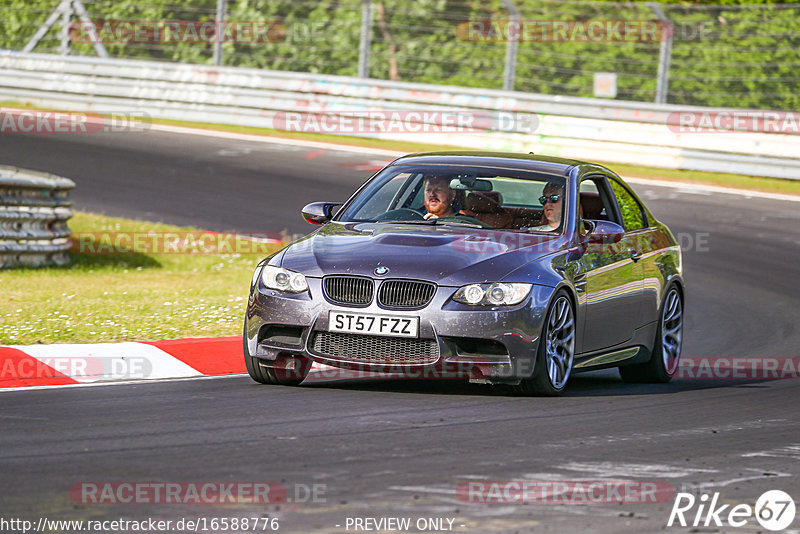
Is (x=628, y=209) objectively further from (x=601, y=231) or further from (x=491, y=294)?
(x=491, y=294)

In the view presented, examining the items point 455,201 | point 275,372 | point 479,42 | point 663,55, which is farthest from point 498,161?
point 479,42

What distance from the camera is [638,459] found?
21.5 feet

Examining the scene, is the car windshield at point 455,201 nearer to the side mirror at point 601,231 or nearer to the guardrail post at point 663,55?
the side mirror at point 601,231

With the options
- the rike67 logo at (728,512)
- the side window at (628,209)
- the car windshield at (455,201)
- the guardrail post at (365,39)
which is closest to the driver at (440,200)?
the car windshield at (455,201)

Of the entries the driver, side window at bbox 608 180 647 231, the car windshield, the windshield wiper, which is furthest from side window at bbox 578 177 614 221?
the windshield wiper

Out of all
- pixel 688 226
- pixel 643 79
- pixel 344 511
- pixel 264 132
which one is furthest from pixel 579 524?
pixel 264 132

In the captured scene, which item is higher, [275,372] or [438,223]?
[438,223]

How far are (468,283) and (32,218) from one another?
675 cm

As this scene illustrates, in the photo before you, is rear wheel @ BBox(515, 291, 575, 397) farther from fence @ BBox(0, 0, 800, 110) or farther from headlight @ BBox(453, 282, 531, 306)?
fence @ BBox(0, 0, 800, 110)

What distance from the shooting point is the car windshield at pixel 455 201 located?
916 cm

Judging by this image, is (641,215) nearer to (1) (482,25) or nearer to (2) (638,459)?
(2) (638,459)

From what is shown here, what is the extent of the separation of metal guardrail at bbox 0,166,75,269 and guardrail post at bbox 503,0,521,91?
11268 mm

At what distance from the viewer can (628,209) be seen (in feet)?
33.6

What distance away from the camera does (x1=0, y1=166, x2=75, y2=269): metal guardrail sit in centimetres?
1330
